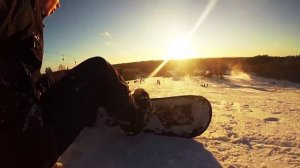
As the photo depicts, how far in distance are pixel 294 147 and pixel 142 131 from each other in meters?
1.36

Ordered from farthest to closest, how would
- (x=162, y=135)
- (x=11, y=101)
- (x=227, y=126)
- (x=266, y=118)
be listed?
(x=266, y=118) → (x=227, y=126) → (x=162, y=135) → (x=11, y=101)

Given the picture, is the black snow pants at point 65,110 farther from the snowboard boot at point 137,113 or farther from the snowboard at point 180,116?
the snowboard at point 180,116

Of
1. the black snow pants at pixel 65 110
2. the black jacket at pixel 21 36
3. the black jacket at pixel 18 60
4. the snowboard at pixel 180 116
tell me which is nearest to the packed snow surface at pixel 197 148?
the snowboard at pixel 180 116

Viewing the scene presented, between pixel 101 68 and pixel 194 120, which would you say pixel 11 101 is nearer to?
pixel 101 68

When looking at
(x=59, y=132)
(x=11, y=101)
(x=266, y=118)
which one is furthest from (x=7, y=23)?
(x=266, y=118)

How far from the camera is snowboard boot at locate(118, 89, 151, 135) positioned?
8.14ft

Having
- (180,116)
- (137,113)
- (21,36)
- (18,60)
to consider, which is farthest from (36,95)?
(180,116)

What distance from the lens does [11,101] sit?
1.67 meters

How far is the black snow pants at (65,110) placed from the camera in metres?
1.78

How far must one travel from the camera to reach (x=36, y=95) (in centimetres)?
185

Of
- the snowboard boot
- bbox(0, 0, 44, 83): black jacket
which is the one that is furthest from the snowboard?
bbox(0, 0, 44, 83): black jacket

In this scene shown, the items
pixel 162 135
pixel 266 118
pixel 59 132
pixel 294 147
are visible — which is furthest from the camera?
pixel 266 118

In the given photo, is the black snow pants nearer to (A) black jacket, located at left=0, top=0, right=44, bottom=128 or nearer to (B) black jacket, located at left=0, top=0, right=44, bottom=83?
(A) black jacket, located at left=0, top=0, right=44, bottom=128

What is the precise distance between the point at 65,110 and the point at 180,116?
1.39m
